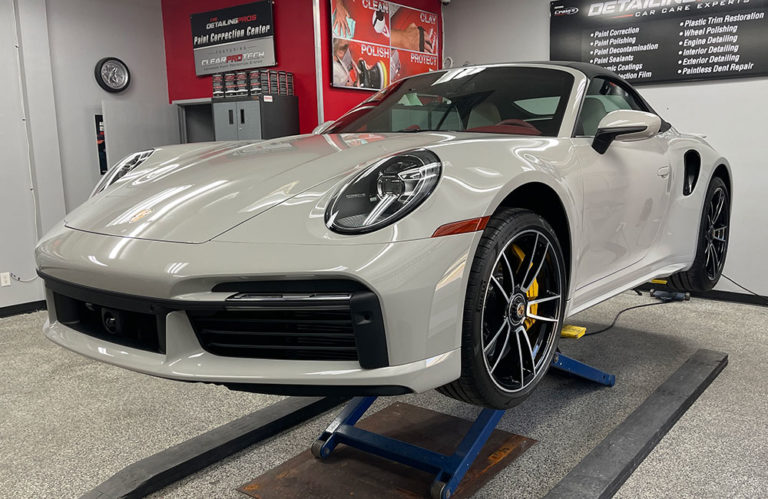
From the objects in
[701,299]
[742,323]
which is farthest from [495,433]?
[701,299]

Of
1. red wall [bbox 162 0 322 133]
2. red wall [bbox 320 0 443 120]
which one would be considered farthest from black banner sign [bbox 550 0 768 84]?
red wall [bbox 162 0 322 133]

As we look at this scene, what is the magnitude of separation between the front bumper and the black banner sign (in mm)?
3835

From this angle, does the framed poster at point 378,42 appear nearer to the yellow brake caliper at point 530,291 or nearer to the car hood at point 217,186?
the car hood at point 217,186

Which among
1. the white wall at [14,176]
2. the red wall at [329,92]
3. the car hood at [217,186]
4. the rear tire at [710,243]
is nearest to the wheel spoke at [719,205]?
the rear tire at [710,243]

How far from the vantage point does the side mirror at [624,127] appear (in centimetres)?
179

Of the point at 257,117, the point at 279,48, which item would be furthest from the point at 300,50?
the point at 257,117

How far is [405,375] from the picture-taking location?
118 cm

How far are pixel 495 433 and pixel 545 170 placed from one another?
1085mm

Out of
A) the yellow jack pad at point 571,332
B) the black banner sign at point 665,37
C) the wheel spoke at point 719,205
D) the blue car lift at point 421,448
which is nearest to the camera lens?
the blue car lift at point 421,448

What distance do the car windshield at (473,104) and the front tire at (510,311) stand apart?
477 millimetres

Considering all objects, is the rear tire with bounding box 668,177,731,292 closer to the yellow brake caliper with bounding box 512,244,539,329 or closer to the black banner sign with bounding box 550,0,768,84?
the yellow brake caliper with bounding box 512,244,539,329

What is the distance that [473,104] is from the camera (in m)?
2.12

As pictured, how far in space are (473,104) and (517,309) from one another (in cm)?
90

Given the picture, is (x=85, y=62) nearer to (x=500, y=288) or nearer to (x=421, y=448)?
(x=421, y=448)
